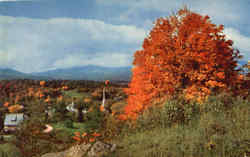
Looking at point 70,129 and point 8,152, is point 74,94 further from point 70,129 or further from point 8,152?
point 8,152

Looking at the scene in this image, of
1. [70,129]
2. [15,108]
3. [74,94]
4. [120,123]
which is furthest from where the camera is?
[74,94]

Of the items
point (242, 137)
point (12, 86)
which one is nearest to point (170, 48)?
point (242, 137)

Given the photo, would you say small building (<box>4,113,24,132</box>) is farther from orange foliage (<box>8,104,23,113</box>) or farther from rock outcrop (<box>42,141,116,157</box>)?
rock outcrop (<box>42,141,116,157</box>)

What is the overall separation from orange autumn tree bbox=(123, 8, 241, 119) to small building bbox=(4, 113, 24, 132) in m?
7.35

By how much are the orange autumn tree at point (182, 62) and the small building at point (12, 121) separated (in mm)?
7353

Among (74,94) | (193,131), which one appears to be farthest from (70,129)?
(193,131)

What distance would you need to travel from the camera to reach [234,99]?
32.6 feet

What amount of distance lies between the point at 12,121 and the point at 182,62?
35.4 ft

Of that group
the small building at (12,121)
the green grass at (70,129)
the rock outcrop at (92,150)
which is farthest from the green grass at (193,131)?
the small building at (12,121)

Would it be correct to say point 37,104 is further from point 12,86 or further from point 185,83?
point 185,83

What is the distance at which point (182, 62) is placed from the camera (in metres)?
9.89

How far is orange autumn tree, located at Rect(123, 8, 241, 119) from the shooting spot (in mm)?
9758

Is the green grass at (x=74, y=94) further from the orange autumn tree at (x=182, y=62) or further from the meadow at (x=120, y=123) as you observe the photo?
the orange autumn tree at (x=182, y=62)

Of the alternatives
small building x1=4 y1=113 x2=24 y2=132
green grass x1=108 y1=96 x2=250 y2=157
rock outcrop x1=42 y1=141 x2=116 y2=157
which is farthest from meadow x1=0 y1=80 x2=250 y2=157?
small building x1=4 y1=113 x2=24 y2=132
